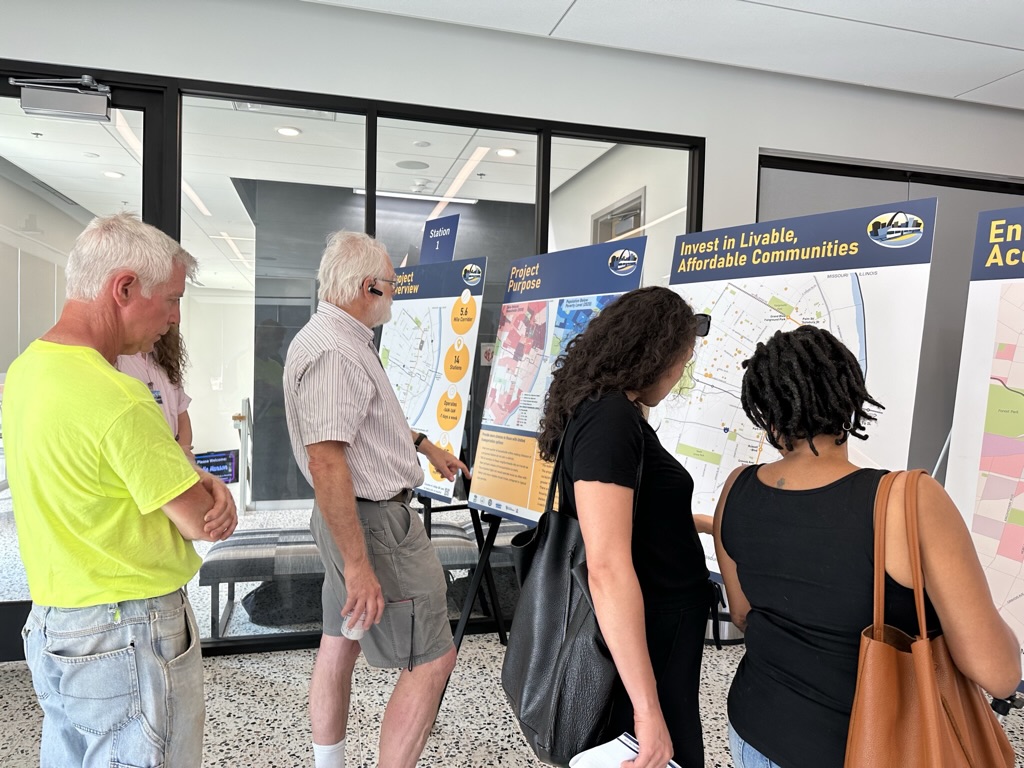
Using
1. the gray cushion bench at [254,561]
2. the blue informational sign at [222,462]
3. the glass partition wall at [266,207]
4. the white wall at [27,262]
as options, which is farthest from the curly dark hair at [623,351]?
the white wall at [27,262]

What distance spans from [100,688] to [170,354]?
51.6 inches

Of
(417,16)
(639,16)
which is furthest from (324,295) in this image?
(639,16)

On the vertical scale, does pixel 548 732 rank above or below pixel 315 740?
above

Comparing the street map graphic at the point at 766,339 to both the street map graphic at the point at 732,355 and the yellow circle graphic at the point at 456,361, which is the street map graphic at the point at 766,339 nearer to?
the street map graphic at the point at 732,355

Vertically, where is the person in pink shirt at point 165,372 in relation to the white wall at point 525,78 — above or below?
below

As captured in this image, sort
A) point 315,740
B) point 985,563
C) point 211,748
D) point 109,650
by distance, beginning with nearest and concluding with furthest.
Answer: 1. point 109,650
2. point 985,563
3. point 315,740
4. point 211,748

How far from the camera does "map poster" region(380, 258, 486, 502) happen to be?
9.28ft

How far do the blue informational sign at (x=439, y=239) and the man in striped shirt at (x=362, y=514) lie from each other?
124 cm

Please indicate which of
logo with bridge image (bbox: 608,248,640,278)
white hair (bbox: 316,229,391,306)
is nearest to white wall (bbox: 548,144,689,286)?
logo with bridge image (bbox: 608,248,640,278)

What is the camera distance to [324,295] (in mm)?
1944

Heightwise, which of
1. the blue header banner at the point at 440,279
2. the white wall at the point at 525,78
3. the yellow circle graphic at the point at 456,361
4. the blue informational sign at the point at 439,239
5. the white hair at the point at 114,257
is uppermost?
the white wall at the point at 525,78

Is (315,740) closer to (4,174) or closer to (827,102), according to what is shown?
(4,174)

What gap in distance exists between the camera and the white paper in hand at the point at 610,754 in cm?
109

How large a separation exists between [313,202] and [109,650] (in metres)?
2.44
